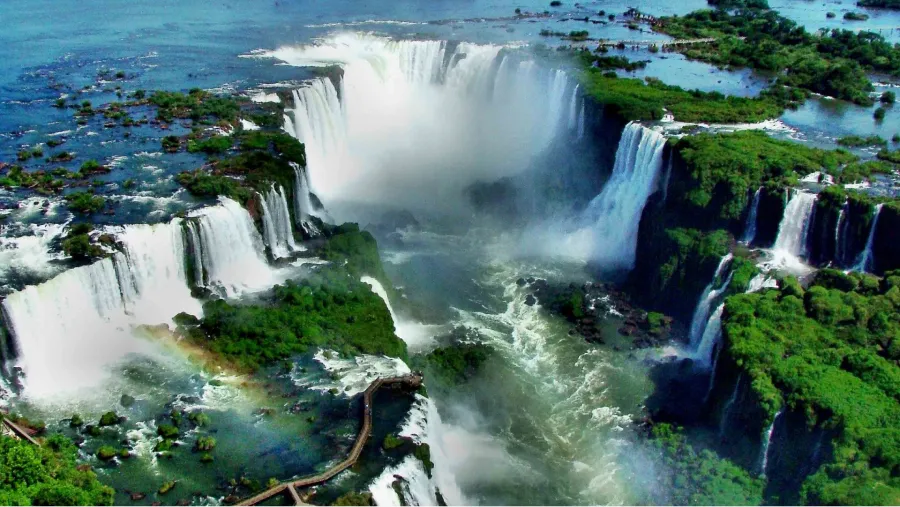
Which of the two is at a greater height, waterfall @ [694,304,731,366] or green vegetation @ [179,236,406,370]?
green vegetation @ [179,236,406,370]

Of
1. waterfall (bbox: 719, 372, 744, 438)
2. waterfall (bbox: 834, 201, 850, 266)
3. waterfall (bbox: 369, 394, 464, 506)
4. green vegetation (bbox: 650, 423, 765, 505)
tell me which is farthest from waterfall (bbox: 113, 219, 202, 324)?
waterfall (bbox: 834, 201, 850, 266)

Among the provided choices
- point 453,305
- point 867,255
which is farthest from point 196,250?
point 867,255

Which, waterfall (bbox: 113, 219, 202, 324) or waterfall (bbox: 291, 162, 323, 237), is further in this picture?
waterfall (bbox: 291, 162, 323, 237)

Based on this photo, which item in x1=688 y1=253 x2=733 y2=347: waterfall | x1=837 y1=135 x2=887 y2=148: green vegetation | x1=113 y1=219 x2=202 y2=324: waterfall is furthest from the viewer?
x1=837 y1=135 x2=887 y2=148: green vegetation

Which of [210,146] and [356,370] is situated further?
[210,146]

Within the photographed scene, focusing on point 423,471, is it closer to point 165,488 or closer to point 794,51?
point 165,488

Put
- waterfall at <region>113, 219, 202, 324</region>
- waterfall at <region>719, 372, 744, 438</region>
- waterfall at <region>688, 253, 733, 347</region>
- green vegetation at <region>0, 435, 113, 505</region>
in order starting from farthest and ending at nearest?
1. waterfall at <region>688, 253, 733, 347</region>
2. waterfall at <region>113, 219, 202, 324</region>
3. waterfall at <region>719, 372, 744, 438</region>
4. green vegetation at <region>0, 435, 113, 505</region>

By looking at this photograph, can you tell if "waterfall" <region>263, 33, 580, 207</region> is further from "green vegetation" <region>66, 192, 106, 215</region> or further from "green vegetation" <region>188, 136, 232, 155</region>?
"green vegetation" <region>66, 192, 106, 215</region>
